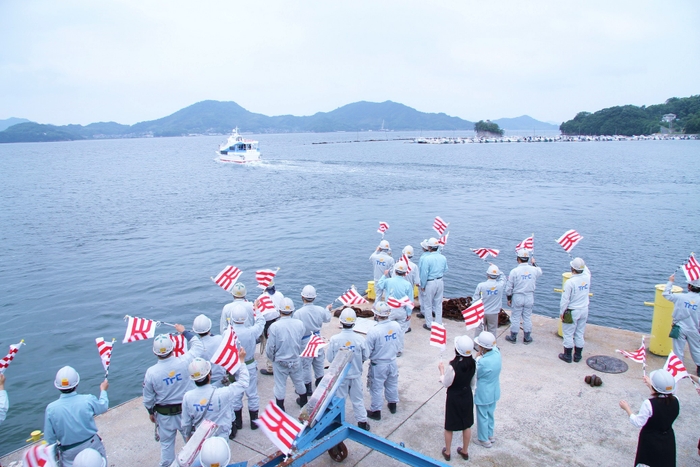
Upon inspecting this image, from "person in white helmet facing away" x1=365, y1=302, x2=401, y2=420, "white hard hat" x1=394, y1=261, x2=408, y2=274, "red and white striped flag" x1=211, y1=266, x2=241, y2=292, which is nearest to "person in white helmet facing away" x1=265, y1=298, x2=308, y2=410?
"person in white helmet facing away" x1=365, y1=302, x2=401, y2=420

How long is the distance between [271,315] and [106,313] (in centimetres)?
1152

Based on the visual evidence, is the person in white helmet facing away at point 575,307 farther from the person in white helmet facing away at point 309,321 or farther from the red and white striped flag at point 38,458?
the red and white striped flag at point 38,458

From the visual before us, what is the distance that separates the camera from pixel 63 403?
17.8ft

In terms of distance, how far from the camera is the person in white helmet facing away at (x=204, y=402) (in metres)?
5.38

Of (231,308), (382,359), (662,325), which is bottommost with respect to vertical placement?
(662,325)

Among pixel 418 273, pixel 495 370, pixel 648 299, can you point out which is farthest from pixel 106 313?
pixel 648 299

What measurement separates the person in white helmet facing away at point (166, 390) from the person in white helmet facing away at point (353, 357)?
2080mm

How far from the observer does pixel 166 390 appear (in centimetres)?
605

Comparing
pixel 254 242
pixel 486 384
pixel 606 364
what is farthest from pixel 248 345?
pixel 254 242

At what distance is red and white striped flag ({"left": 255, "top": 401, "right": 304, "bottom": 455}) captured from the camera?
515 centimetres

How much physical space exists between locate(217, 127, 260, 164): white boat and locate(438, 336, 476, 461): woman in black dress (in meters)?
76.7

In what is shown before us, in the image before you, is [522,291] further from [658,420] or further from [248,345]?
[248,345]

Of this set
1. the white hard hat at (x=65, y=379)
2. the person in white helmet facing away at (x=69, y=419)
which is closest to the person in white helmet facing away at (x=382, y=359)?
the person in white helmet facing away at (x=69, y=419)

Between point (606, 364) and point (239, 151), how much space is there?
260 feet
